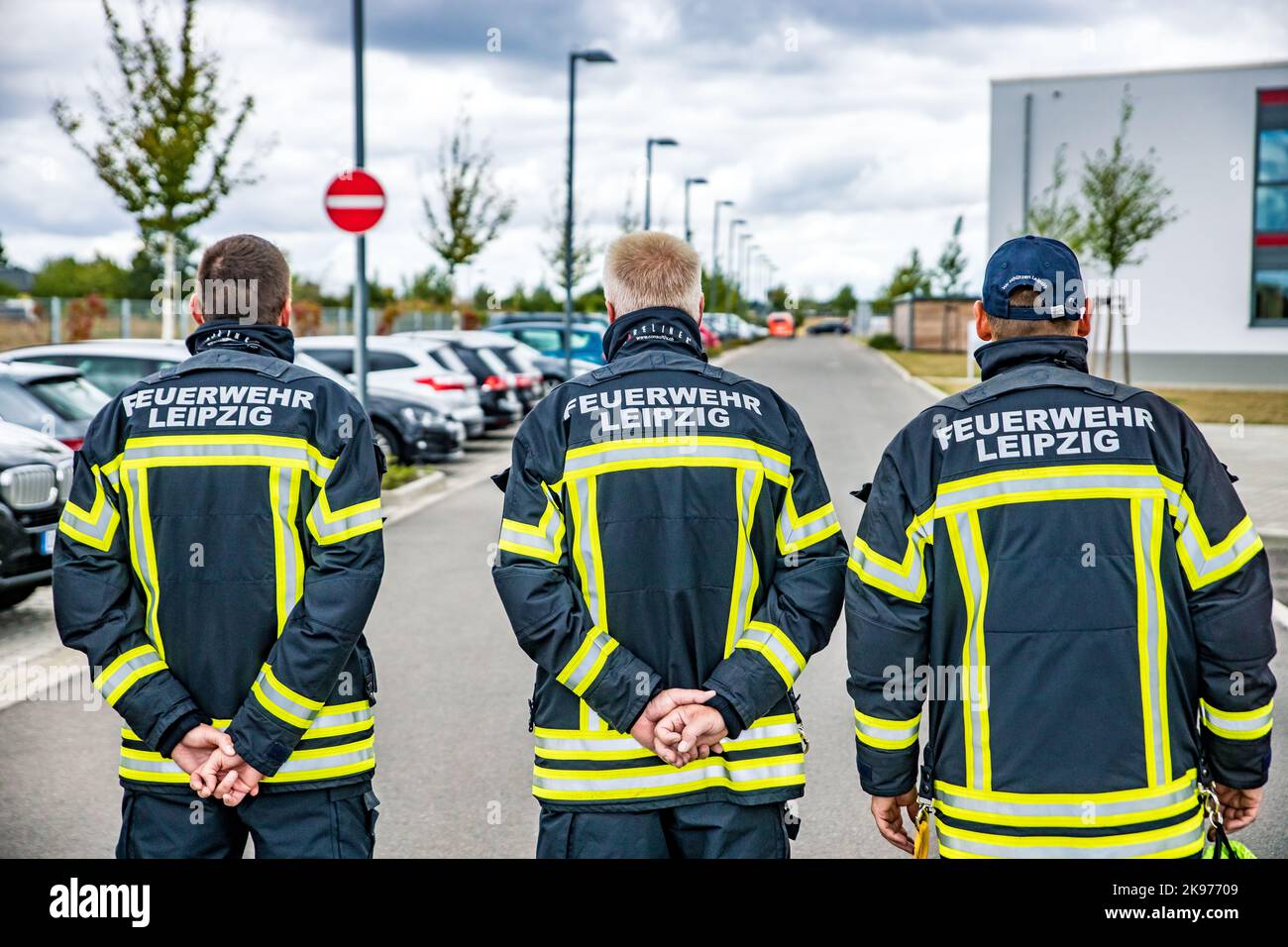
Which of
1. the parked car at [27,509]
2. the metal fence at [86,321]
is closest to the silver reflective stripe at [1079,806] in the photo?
the parked car at [27,509]

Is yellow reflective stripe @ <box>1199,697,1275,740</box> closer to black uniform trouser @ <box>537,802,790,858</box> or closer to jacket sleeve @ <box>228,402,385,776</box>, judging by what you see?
black uniform trouser @ <box>537,802,790,858</box>

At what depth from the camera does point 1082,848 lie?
8.93 feet

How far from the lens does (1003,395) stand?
285cm

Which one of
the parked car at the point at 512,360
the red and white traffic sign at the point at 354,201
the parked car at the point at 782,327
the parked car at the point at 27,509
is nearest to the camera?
the parked car at the point at 27,509

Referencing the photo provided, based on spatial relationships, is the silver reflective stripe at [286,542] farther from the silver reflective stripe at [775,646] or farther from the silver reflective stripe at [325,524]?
the silver reflective stripe at [775,646]

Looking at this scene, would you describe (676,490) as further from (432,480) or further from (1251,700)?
(432,480)

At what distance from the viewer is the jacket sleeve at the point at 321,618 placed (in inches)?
121

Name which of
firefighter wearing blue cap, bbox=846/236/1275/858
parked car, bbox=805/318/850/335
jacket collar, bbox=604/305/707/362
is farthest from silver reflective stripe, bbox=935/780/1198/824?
parked car, bbox=805/318/850/335

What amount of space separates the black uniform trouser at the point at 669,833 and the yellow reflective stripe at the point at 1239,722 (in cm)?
93

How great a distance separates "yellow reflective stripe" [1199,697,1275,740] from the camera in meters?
2.80

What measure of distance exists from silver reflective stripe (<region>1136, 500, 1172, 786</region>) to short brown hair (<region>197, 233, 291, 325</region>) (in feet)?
6.53

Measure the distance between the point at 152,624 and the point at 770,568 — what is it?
1.40 meters

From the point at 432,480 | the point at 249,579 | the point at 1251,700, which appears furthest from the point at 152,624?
the point at 432,480
